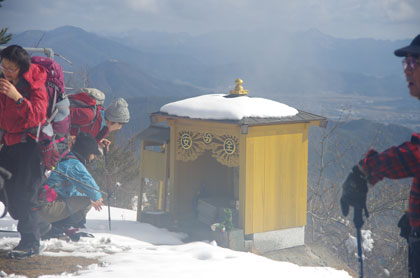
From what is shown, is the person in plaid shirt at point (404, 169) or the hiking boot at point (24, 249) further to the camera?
the hiking boot at point (24, 249)

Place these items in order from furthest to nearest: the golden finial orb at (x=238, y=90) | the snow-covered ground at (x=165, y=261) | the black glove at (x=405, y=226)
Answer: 1. the golden finial orb at (x=238, y=90)
2. the snow-covered ground at (x=165, y=261)
3. the black glove at (x=405, y=226)

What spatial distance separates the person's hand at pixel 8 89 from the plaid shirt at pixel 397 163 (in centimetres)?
268

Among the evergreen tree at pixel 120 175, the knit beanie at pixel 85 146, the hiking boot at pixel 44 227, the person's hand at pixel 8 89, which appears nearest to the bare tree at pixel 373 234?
the evergreen tree at pixel 120 175

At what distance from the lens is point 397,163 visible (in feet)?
9.57

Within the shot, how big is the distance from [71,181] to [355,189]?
3.18 metres

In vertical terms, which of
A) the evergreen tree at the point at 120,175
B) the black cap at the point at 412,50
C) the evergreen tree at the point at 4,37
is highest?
the evergreen tree at the point at 4,37

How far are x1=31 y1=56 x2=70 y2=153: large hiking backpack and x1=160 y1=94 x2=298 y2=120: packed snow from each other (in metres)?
2.88

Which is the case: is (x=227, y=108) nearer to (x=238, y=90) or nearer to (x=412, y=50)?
(x=238, y=90)

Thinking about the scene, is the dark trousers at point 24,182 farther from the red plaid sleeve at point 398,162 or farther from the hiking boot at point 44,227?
the red plaid sleeve at point 398,162

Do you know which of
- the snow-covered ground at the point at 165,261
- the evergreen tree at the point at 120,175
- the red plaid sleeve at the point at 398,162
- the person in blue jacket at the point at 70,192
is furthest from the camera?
the evergreen tree at the point at 120,175

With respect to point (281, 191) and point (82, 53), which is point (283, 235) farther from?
point (82, 53)

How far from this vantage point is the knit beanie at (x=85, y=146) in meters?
5.51

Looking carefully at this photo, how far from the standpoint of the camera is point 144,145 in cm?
848

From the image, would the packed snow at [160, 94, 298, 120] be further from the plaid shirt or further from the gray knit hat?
the plaid shirt
